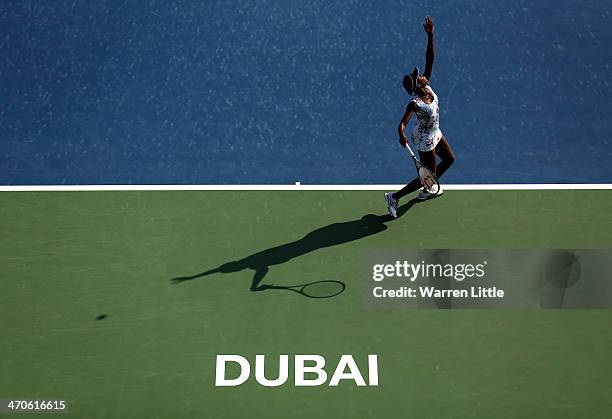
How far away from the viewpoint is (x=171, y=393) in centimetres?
1106

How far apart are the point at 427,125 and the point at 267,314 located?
2927 mm

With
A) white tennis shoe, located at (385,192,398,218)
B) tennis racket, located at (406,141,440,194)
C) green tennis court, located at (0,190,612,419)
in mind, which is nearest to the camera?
green tennis court, located at (0,190,612,419)

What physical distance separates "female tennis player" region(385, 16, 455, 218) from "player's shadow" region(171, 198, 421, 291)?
28cm

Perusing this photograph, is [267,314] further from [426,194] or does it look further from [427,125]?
[427,125]

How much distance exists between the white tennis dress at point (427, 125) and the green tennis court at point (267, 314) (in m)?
0.92

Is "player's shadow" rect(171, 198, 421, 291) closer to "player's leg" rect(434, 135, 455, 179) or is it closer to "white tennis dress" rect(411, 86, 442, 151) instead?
"player's leg" rect(434, 135, 455, 179)

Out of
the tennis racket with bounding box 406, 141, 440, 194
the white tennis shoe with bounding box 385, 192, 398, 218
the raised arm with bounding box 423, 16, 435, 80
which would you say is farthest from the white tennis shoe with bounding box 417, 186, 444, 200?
the raised arm with bounding box 423, 16, 435, 80

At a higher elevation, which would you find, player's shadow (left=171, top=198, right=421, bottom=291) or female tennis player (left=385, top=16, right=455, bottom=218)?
female tennis player (left=385, top=16, right=455, bottom=218)

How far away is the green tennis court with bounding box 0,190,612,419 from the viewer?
11.0m

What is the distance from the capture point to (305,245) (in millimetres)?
12547

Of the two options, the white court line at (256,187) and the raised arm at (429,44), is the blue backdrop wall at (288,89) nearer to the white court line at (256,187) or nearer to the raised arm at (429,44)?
the white court line at (256,187)

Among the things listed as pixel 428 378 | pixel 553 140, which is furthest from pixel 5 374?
pixel 553 140

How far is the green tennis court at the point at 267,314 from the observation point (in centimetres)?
1101

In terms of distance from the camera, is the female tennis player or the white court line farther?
the white court line
